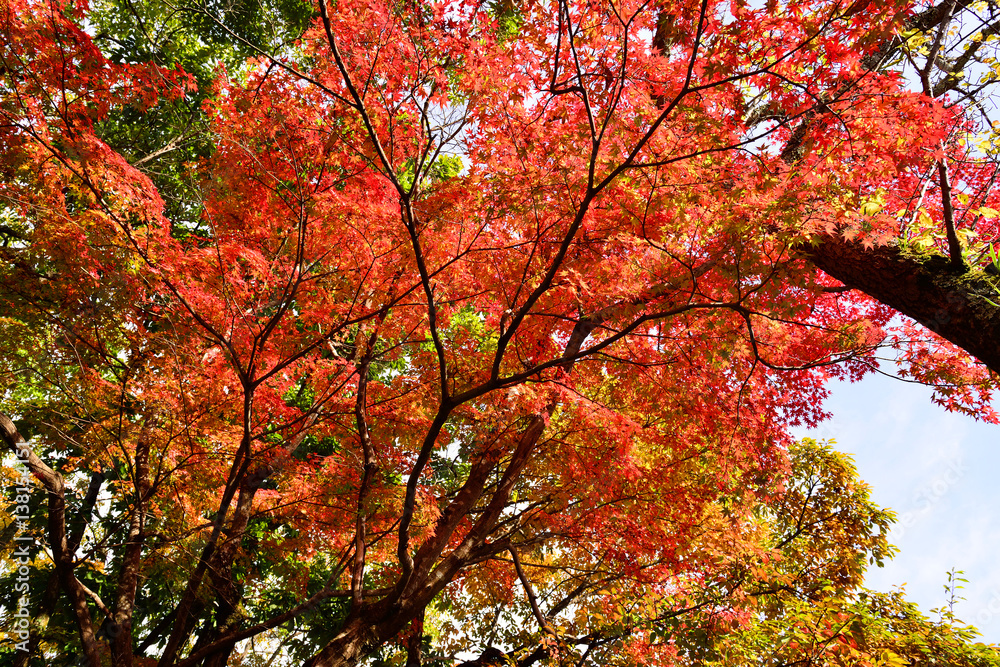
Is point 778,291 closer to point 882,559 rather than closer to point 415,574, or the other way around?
point 415,574

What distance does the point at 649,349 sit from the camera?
21.4 ft

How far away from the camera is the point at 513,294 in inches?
195

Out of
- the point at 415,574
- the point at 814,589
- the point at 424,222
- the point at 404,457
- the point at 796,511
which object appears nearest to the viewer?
the point at 424,222

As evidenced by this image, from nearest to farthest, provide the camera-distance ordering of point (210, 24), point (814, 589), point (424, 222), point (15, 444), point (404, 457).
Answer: point (15, 444) < point (424, 222) < point (404, 457) < point (814, 589) < point (210, 24)

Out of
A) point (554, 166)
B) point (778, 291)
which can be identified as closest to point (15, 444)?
point (554, 166)

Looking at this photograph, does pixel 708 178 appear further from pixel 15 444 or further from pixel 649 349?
pixel 15 444

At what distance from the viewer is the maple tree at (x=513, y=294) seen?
4332mm

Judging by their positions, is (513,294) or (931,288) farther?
(513,294)

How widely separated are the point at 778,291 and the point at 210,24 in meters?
10.8

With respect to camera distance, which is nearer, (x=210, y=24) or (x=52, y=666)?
(x=52, y=666)

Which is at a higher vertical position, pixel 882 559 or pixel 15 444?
pixel 882 559

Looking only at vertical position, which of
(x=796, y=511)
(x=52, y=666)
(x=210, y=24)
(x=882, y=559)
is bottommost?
(x=52, y=666)

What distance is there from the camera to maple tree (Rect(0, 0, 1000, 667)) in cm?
433

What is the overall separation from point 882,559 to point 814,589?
1235mm
